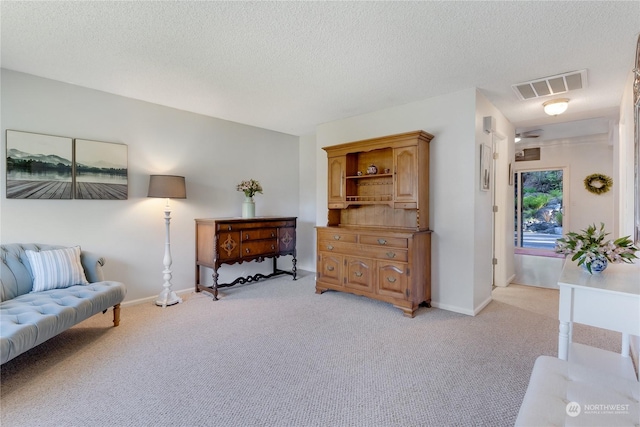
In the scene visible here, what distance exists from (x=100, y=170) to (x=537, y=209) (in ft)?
31.4

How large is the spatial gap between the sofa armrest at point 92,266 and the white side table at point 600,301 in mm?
3683

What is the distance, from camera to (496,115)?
Result: 3850 mm

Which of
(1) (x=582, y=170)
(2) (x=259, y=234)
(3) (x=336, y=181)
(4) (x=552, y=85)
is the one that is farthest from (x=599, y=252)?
(1) (x=582, y=170)

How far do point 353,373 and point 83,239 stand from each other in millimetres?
3066

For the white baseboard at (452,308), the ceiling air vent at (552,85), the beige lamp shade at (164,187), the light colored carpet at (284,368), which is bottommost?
the light colored carpet at (284,368)

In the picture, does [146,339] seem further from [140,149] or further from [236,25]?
[236,25]

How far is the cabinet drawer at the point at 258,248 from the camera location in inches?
160

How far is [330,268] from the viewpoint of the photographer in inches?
153

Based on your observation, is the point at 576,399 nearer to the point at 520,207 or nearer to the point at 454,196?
the point at 454,196

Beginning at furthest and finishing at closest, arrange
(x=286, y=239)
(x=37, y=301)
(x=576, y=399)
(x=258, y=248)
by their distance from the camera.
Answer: (x=286, y=239)
(x=258, y=248)
(x=37, y=301)
(x=576, y=399)

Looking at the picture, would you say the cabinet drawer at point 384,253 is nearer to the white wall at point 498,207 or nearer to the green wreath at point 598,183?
the white wall at point 498,207

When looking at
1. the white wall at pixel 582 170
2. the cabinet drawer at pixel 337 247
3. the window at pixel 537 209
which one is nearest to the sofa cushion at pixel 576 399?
the cabinet drawer at pixel 337 247

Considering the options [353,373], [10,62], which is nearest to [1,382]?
[353,373]

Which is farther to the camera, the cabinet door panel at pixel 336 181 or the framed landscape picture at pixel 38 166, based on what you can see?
the cabinet door panel at pixel 336 181
